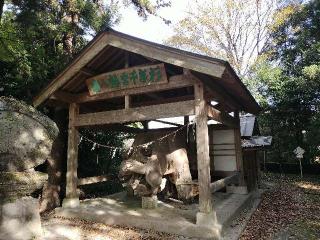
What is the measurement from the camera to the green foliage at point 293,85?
811 inches

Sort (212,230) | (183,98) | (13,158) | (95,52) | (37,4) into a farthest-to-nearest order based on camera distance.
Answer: (183,98)
(37,4)
(95,52)
(212,230)
(13,158)

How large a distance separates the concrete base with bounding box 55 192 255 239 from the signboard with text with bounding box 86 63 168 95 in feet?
12.0

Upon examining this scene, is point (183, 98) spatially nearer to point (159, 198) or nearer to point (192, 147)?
point (192, 147)

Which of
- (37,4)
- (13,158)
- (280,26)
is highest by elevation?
(280,26)

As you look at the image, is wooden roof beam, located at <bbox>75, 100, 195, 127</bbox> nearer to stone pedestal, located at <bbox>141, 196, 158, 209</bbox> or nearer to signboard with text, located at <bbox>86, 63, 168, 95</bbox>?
signboard with text, located at <bbox>86, 63, 168, 95</bbox>

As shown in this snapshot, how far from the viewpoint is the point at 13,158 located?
5062 mm

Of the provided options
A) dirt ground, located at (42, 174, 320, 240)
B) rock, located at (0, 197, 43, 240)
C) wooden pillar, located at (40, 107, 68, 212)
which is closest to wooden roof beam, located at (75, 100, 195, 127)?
wooden pillar, located at (40, 107, 68, 212)

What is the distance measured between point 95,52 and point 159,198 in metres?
5.51

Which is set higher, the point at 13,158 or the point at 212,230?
the point at 13,158

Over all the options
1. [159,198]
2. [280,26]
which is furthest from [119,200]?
[280,26]

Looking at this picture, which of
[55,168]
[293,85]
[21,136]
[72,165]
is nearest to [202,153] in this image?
[21,136]

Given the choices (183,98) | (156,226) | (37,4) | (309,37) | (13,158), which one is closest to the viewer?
(13,158)

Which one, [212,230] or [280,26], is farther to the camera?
[280,26]

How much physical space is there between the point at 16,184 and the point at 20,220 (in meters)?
0.71
